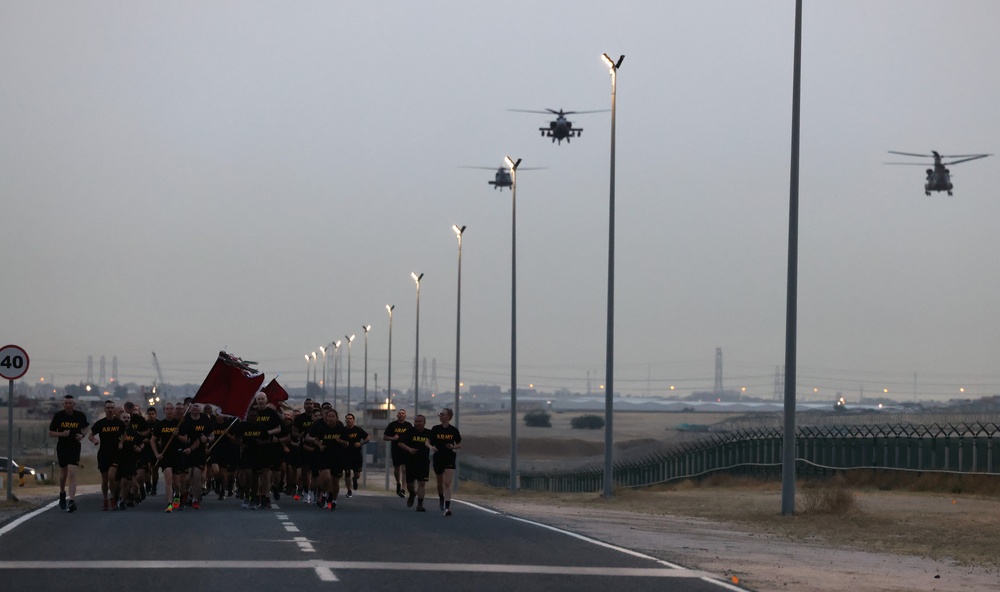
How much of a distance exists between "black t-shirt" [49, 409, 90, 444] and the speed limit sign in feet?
12.4

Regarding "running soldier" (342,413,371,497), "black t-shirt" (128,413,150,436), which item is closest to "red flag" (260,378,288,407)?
"running soldier" (342,413,371,497)

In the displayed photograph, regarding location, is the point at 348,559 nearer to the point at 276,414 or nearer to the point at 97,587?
the point at 97,587

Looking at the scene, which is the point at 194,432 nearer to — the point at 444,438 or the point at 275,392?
the point at 444,438

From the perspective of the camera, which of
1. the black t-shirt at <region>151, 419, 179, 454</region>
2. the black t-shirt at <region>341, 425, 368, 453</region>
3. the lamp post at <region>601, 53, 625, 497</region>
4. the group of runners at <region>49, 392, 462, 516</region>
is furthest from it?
the lamp post at <region>601, 53, 625, 497</region>

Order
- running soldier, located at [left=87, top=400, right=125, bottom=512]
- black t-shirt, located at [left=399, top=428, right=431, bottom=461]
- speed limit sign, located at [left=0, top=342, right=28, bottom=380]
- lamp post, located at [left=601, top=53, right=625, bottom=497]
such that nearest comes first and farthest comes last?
running soldier, located at [left=87, top=400, right=125, bottom=512] → black t-shirt, located at [left=399, top=428, right=431, bottom=461] → speed limit sign, located at [left=0, top=342, right=28, bottom=380] → lamp post, located at [left=601, top=53, right=625, bottom=497]

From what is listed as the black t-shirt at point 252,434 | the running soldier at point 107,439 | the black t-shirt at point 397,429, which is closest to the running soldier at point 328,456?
the black t-shirt at point 252,434

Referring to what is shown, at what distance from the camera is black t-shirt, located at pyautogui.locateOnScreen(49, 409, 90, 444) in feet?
80.2

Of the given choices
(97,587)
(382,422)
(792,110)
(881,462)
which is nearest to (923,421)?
(881,462)

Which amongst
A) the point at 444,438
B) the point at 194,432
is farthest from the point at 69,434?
the point at 444,438

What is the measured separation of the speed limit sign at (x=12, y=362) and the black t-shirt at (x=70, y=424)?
3795mm

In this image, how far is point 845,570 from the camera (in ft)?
55.7

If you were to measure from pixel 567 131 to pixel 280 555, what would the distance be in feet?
210

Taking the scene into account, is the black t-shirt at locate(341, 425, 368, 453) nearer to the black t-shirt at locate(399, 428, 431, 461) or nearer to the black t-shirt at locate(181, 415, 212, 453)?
the black t-shirt at locate(399, 428, 431, 461)

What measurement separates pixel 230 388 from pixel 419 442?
6094mm
